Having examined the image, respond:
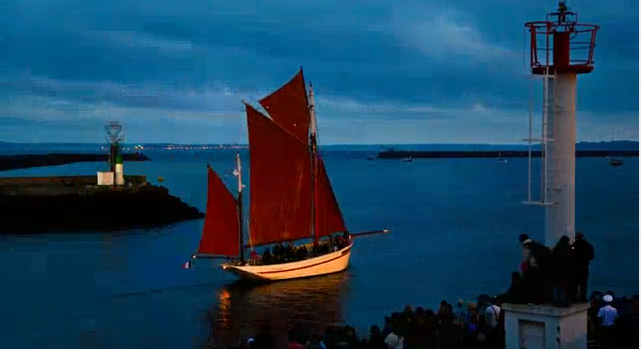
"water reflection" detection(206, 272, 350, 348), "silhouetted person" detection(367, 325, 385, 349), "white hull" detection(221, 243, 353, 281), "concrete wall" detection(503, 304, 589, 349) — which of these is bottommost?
"water reflection" detection(206, 272, 350, 348)


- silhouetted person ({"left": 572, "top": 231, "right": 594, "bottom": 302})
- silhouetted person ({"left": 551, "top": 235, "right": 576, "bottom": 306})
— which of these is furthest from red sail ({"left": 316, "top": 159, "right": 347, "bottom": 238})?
silhouetted person ({"left": 551, "top": 235, "right": 576, "bottom": 306})

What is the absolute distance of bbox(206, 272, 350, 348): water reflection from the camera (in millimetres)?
24578

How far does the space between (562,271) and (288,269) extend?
73.8ft

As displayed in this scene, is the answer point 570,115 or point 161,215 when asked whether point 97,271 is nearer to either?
point 161,215

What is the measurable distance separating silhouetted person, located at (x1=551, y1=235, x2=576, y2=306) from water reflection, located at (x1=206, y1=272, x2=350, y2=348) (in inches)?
486

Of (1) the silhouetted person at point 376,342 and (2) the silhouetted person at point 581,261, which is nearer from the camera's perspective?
(2) the silhouetted person at point 581,261

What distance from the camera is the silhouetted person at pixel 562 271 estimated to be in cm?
1051

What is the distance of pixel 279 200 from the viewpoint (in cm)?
3388

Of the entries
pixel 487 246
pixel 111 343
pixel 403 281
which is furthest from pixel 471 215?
pixel 111 343

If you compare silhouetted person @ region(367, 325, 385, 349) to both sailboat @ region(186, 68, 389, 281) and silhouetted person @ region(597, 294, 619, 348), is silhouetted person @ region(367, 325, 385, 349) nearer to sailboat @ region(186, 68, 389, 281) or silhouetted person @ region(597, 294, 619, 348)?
silhouetted person @ region(597, 294, 619, 348)

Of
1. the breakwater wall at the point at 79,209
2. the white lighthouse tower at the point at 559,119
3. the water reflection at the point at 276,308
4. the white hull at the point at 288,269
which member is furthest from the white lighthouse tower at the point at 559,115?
the breakwater wall at the point at 79,209

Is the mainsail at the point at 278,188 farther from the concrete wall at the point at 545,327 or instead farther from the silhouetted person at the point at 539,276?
the silhouetted person at the point at 539,276

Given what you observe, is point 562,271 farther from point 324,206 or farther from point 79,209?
point 79,209

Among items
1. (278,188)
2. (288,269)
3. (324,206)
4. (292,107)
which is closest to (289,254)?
(288,269)
